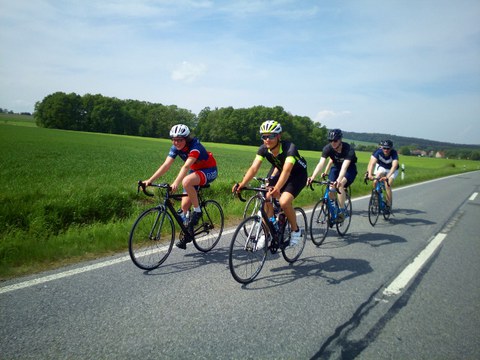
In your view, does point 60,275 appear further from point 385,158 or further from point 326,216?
point 385,158

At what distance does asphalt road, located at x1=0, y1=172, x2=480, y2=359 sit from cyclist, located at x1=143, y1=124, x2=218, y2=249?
0.77 metres

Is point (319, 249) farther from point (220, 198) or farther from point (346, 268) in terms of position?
point (220, 198)

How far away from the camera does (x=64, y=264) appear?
407 centimetres

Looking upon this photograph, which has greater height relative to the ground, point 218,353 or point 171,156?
point 171,156

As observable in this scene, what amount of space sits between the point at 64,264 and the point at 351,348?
3.82 metres

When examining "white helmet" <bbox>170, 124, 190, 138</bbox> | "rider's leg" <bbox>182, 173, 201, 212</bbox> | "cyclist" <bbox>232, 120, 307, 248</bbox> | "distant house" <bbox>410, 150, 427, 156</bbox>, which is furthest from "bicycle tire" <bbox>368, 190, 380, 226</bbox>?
"distant house" <bbox>410, 150, 427, 156</bbox>

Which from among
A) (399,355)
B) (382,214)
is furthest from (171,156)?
(382,214)

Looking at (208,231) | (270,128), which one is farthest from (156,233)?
(270,128)

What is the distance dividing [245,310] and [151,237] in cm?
201

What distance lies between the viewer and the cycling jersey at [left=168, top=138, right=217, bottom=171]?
473cm

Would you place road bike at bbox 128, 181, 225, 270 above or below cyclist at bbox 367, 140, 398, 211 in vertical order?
below

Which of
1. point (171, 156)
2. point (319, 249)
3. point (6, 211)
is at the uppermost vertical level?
point (171, 156)

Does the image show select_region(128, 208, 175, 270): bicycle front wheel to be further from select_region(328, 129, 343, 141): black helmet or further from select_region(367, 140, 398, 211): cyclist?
select_region(367, 140, 398, 211): cyclist

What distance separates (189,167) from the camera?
466 centimetres
